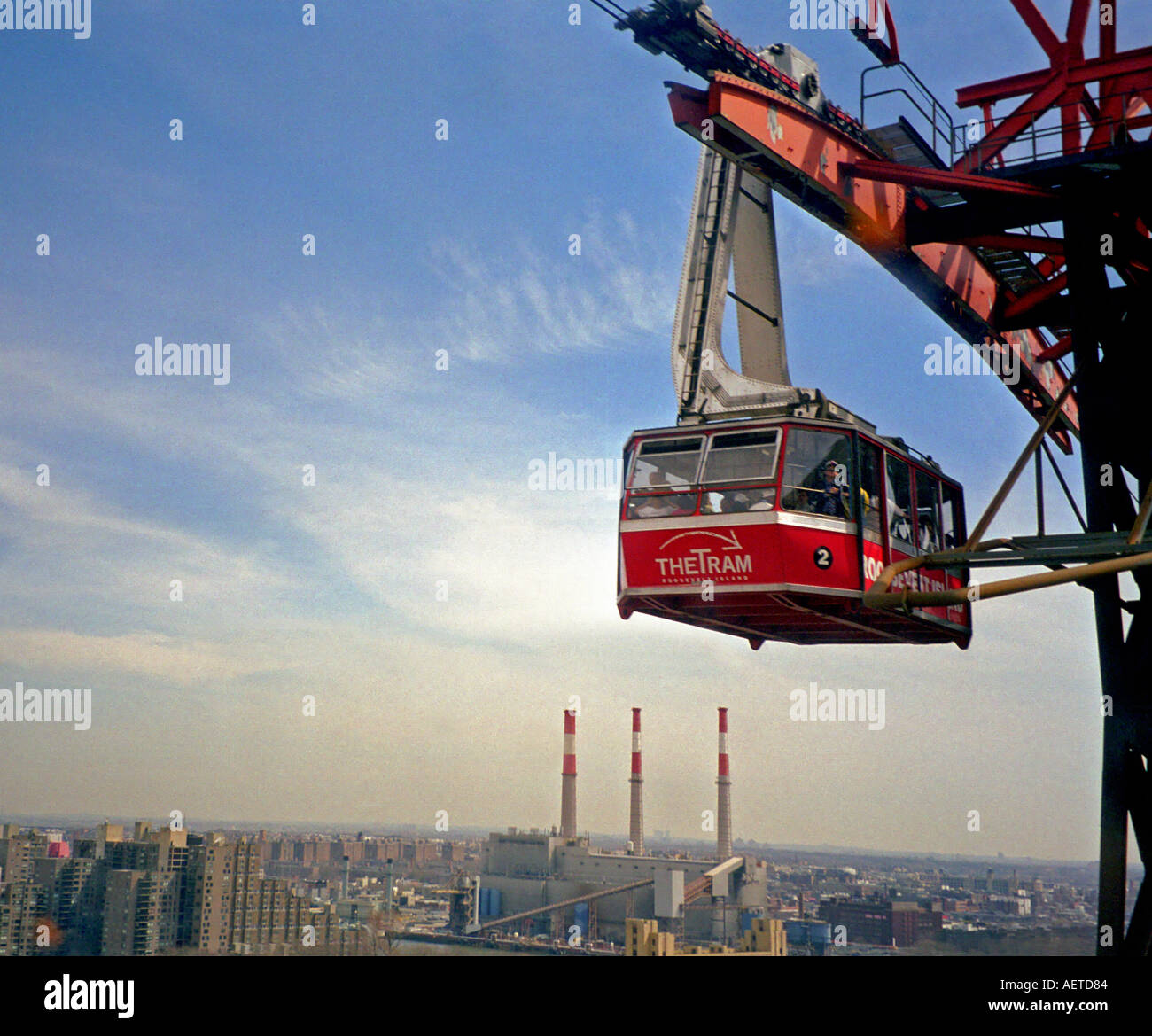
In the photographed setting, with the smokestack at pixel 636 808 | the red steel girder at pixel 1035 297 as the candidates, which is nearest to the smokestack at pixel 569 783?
the smokestack at pixel 636 808

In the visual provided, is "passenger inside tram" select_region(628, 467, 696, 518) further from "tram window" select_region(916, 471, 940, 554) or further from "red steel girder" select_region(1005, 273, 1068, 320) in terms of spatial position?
"red steel girder" select_region(1005, 273, 1068, 320)

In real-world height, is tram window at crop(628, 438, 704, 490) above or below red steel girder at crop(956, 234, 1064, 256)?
below

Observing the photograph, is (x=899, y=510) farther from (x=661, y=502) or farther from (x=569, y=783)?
(x=569, y=783)

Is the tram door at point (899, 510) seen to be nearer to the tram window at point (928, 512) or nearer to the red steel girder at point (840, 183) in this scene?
the tram window at point (928, 512)

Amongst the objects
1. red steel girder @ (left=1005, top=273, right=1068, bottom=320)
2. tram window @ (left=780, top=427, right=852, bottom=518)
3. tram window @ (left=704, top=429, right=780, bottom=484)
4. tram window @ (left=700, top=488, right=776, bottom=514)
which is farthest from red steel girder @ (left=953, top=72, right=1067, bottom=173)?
tram window @ (left=700, top=488, right=776, bottom=514)

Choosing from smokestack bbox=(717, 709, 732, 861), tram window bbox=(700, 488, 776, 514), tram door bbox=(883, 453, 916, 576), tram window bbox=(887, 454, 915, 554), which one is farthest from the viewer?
smokestack bbox=(717, 709, 732, 861)
